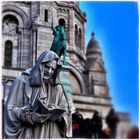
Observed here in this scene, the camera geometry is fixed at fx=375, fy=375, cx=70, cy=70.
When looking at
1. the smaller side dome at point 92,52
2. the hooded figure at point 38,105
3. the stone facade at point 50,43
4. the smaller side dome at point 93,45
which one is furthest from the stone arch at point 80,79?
the hooded figure at point 38,105

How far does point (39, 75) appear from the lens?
192cm

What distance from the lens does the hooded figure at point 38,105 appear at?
6.12 ft

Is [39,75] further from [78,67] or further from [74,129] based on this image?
[78,67]

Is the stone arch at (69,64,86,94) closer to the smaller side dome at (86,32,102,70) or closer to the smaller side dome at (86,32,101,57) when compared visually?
the smaller side dome at (86,32,102,70)

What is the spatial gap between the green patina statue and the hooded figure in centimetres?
→ 57

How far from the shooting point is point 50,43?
8.84ft

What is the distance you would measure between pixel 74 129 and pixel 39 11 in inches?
39.9

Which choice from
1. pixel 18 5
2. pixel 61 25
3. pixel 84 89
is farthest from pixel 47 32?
pixel 84 89

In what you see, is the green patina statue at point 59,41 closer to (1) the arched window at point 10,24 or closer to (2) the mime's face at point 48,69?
(1) the arched window at point 10,24

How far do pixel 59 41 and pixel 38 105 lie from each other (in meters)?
0.88

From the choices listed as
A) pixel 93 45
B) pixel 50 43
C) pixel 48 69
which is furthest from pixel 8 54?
pixel 48 69

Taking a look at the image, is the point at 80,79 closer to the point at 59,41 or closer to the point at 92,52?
the point at 92,52

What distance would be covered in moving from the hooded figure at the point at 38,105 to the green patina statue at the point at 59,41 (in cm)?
57

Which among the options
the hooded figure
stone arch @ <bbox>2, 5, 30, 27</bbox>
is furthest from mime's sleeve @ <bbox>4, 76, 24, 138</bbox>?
stone arch @ <bbox>2, 5, 30, 27</bbox>
